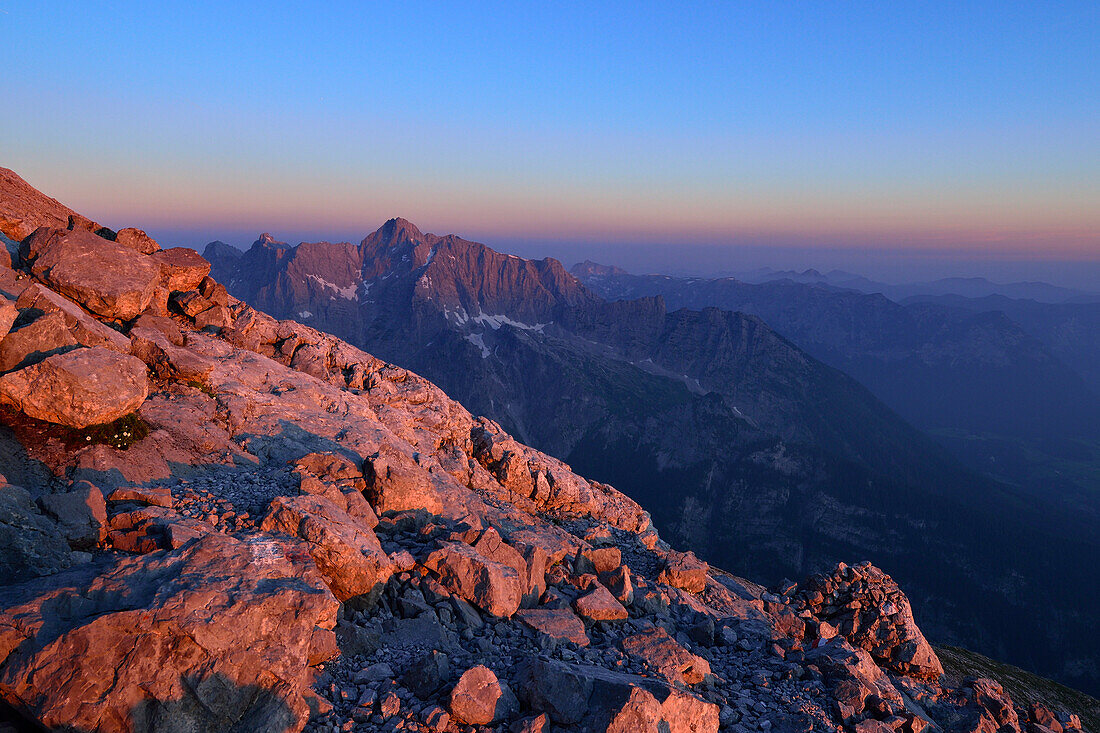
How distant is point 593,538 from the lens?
133ft

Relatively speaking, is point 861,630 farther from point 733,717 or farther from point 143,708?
point 143,708

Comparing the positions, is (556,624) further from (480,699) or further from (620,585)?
(480,699)

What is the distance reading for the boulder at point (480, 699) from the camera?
553 inches

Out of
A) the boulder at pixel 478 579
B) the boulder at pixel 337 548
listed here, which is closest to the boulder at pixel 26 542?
the boulder at pixel 337 548

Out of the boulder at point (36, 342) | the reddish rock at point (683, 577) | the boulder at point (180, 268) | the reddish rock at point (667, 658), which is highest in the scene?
the boulder at point (180, 268)

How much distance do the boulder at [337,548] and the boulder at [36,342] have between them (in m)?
14.4

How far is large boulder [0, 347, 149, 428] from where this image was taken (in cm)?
2247

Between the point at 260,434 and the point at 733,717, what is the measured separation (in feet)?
94.9

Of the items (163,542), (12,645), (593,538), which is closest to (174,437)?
(163,542)

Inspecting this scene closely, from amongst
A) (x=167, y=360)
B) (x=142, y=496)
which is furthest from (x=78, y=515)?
(x=167, y=360)

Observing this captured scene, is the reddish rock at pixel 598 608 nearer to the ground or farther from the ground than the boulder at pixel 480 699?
nearer to the ground

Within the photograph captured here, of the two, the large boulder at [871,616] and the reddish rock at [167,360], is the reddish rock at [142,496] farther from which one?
the large boulder at [871,616]

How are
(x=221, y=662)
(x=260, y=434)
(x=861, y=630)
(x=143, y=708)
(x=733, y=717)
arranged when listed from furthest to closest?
1. (x=861, y=630)
2. (x=260, y=434)
3. (x=733, y=717)
4. (x=221, y=662)
5. (x=143, y=708)

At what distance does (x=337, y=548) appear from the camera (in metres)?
19.2
